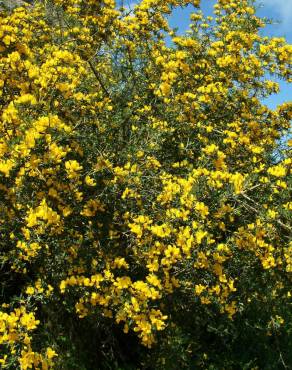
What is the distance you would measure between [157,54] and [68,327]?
3.45m

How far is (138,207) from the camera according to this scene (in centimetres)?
381

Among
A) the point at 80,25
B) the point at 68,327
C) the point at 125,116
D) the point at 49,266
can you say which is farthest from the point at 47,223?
the point at 80,25

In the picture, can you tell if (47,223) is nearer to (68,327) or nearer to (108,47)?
(68,327)

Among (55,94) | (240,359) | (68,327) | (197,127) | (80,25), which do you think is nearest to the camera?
(55,94)

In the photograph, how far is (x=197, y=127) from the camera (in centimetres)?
494

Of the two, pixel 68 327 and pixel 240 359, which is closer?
pixel 68 327

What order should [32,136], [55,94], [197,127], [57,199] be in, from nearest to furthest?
[32,136] → [57,199] → [55,94] → [197,127]

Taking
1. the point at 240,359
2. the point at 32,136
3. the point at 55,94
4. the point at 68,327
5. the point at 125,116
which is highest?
the point at 125,116

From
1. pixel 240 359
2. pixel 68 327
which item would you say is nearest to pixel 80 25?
Answer: pixel 68 327

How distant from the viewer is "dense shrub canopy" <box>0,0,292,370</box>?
3357 millimetres

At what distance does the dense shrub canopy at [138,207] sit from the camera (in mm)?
3357

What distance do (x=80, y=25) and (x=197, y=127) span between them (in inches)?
75.5

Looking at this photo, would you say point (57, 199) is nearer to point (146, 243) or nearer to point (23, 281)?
point (146, 243)

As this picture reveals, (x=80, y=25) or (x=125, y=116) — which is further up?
(x=80, y=25)
